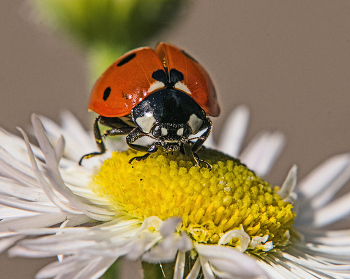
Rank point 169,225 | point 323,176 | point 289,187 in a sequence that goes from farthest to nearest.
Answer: point 323,176 → point 289,187 → point 169,225

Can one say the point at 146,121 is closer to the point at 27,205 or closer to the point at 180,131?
the point at 180,131

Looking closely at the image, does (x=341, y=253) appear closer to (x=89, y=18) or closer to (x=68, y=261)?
(x=68, y=261)

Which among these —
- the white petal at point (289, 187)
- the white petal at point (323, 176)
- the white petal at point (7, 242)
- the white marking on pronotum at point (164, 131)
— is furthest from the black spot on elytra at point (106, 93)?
the white petal at point (323, 176)

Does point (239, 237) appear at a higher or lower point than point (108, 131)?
lower

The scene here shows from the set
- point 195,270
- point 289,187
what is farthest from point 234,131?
point 195,270

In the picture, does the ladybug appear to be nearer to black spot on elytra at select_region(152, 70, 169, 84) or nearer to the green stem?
black spot on elytra at select_region(152, 70, 169, 84)

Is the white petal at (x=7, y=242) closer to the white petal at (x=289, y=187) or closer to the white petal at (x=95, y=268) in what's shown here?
the white petal at (x=95, y=268)
